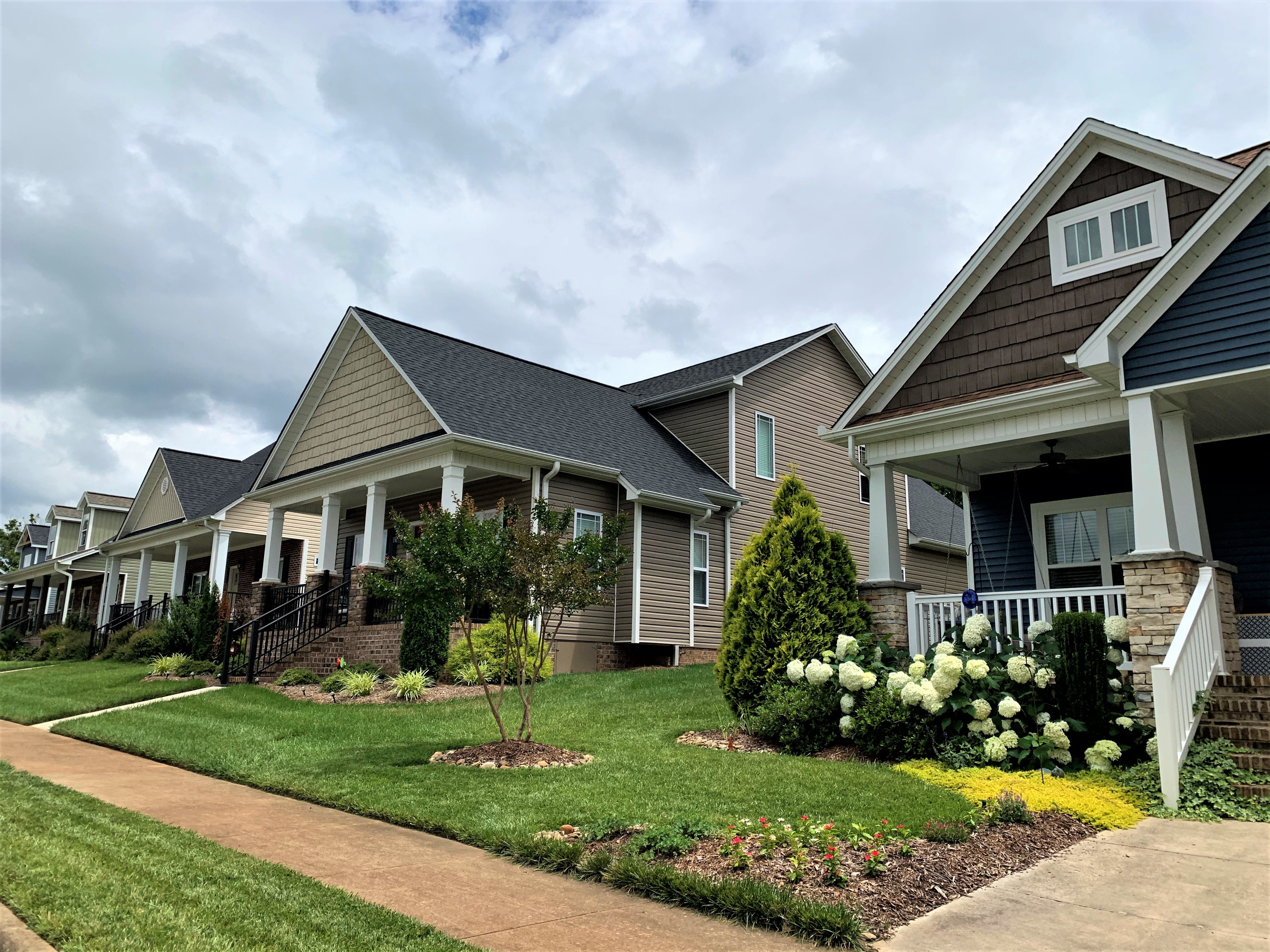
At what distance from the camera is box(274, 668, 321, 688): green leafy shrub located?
51.0 feet

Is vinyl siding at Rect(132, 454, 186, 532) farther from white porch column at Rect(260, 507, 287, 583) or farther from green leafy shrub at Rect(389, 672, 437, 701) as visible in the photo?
green leafy shrub at Rect(389, 672, 437, 701)

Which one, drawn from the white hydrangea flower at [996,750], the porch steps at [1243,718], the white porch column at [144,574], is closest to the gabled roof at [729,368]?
the white hydrangea flower at [996,750]

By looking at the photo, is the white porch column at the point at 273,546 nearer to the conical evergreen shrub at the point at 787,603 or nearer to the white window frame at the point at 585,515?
the white window frame at the point at 585,515

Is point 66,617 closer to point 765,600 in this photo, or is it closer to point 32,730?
point 32,730

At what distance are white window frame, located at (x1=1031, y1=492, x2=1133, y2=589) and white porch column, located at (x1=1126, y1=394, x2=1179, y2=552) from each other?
3.43 metres

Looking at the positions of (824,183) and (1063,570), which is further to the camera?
(824,183)

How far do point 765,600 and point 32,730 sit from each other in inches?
407

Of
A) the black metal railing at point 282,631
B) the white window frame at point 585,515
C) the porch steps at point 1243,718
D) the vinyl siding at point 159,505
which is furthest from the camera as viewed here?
the vinyl siding at point 159,505

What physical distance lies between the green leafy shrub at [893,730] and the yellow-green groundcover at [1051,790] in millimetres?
378

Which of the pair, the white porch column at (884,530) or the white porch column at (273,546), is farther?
the white porch column at (273,546)

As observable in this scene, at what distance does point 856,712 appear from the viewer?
29.2ft

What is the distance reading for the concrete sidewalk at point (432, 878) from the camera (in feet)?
13.8

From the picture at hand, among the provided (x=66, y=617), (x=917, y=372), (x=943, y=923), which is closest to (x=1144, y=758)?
(x=943, y=923)

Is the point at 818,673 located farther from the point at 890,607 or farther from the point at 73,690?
the point at 73,690
